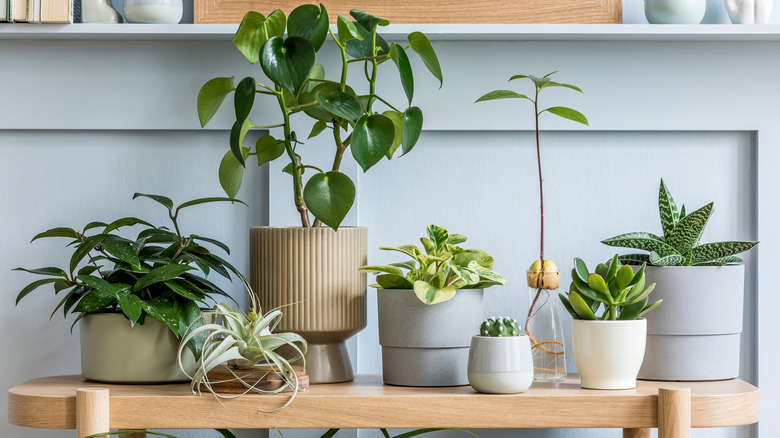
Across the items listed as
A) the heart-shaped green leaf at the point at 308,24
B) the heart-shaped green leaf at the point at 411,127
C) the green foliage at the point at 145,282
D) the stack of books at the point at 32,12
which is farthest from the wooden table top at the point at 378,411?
the stack of books at the point at 32,12

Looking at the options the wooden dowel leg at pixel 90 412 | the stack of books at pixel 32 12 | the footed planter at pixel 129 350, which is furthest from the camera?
the stack of books at pixel 32 12

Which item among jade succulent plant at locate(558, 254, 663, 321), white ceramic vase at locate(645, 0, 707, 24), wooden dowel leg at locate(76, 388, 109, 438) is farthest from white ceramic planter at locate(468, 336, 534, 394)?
white ceramic vase at locate(645, 0, 707, 24)

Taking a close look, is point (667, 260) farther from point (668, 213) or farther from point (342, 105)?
point (342, 105)

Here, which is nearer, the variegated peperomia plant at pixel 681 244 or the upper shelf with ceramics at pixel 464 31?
the variegated peperomia plant at pixel 681 244

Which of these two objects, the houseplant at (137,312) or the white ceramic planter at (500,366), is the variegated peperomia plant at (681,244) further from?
the houseplant at (137,312)

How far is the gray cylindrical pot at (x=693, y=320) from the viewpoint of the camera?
0.97m

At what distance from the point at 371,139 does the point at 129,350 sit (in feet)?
1.38

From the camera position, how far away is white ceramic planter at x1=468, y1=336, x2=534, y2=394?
0.87 m

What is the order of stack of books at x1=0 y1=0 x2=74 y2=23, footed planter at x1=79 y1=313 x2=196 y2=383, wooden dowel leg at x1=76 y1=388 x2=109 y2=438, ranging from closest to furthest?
wooden dowel leg at x1=76 y1=388 x2=109 y2=438, footed planter at x1=79 y1=313 x2=196 y2=383, stack of books at x1=0 y1=0 x2=74 y2=23

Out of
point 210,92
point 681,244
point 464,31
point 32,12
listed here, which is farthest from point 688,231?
point 32,12

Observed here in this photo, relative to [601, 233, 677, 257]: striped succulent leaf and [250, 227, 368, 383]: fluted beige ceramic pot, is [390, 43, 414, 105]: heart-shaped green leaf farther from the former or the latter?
[601, 233, 677, 257]: striped succulent leaf

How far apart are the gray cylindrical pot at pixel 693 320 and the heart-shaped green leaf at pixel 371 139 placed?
41cm

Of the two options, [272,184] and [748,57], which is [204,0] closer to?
[272,184]

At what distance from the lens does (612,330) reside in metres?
0.91
